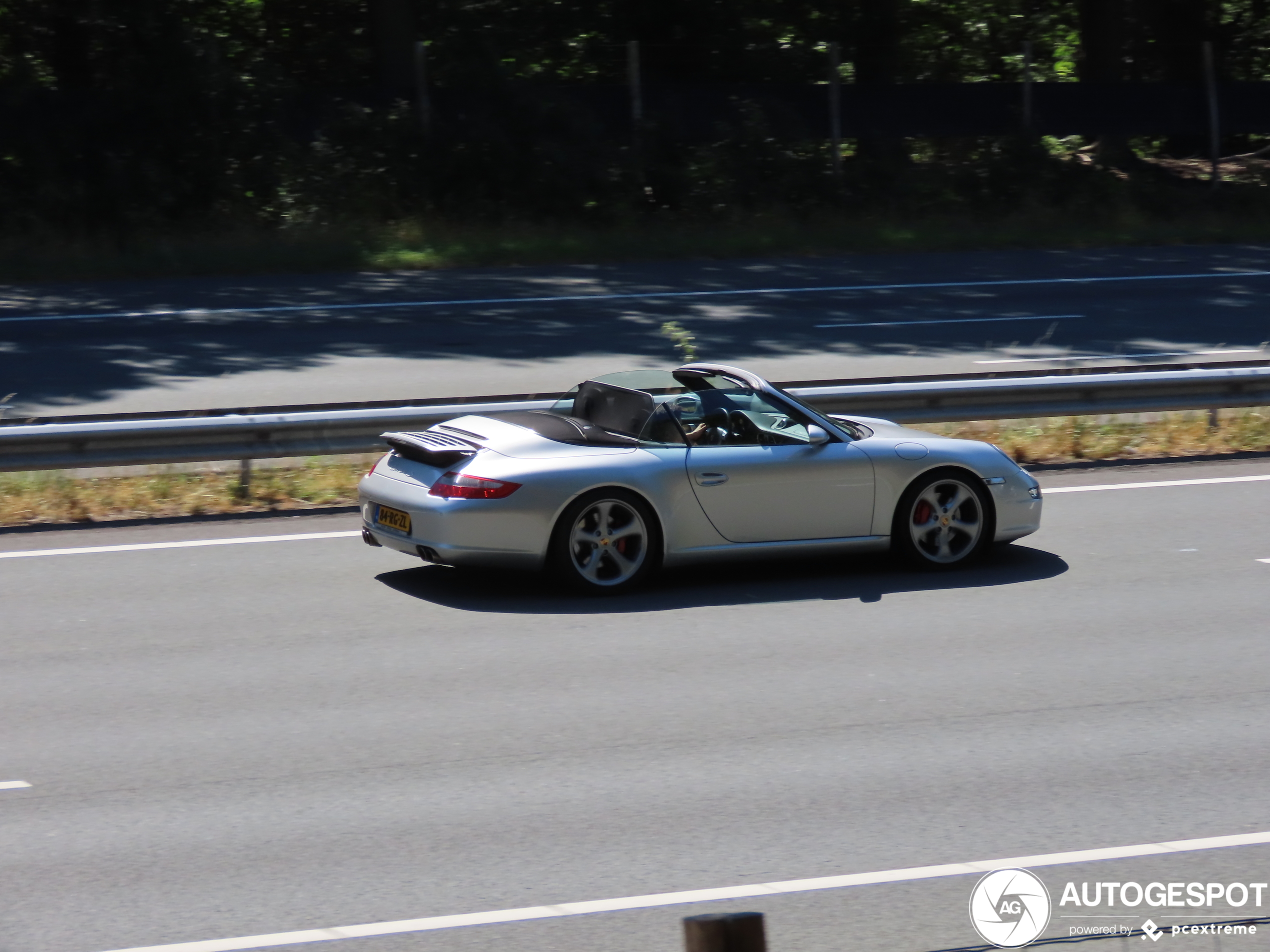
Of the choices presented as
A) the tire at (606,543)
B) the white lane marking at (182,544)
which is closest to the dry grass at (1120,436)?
the tire at (606,543)

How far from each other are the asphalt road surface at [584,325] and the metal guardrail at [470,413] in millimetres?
3005

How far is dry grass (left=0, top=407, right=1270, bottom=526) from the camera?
34.5 ft

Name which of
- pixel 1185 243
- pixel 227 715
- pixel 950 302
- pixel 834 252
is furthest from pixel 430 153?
pixel 227 715

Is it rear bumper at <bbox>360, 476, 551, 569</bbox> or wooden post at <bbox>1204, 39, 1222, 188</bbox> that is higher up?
wooden post at <bbox>1204, 39, 1222, 188</bbox>

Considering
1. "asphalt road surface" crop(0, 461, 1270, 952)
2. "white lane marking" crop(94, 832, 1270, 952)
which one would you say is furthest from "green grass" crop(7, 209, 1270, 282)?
"white lane marking" crop(94, 832, 1270, 952)

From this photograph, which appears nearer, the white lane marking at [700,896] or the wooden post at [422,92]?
the white lane marking at [700,896]

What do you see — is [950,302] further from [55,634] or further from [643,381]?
[55,634]

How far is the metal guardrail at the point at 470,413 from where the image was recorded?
10.5 m

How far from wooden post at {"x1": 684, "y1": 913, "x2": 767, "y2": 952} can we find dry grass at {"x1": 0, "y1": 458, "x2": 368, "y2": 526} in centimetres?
819

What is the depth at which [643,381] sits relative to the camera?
358 inches

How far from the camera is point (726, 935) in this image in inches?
109

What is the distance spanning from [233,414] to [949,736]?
21.2 ft

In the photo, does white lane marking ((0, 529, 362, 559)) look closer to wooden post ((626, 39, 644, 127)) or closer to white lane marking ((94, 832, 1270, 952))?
white lane marking ((94, 832, 1270, 952))

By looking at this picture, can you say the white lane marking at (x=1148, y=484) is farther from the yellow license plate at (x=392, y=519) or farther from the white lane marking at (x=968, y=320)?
the white lane marking at (x=968, y=320)
